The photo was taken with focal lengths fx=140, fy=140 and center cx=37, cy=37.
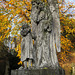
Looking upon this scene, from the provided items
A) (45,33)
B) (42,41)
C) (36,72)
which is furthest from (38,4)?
(36,72)

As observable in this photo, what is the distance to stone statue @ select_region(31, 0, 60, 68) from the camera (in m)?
6.20

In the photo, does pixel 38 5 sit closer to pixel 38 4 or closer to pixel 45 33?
pixel 38 4

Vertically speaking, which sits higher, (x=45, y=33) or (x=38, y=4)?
(x=38, y=4)

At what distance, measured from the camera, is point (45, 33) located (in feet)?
21.5

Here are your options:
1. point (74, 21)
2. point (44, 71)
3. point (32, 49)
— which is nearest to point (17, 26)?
point (74, 21)

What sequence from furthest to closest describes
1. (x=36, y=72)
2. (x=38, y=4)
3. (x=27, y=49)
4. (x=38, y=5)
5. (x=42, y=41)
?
(x=38, y=4), (x=38, y=5), (x=42, y=41), (x=27, y=49), (x=36, y=72)

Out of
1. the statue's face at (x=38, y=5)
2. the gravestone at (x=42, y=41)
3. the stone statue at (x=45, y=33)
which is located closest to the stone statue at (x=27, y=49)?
the gravestone at (x=42, y=41)

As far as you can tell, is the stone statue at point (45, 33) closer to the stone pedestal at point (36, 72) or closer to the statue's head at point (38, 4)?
the statue's head at point (38, 4)

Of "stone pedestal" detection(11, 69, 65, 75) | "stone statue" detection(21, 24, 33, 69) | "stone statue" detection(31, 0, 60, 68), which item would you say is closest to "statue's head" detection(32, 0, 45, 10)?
"stone statue" detection(31, 0, 60, 68)

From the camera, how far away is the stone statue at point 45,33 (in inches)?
244

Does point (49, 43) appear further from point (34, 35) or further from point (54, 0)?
point (54, 0)

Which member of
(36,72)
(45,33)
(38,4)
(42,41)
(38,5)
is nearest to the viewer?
(36,72)

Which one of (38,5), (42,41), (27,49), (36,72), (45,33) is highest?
(38,5)

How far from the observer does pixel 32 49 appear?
6.04m
